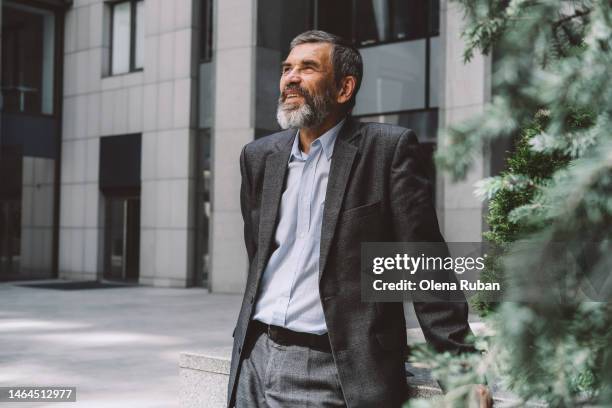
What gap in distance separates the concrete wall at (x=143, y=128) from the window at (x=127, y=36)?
216 mm

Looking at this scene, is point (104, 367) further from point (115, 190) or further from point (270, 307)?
point (115, 190)

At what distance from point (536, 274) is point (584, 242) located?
10 cm

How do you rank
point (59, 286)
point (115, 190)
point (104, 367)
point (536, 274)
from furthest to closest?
point (115, 190) → point (59, 286) → point (104, 367) → point (536, 274)

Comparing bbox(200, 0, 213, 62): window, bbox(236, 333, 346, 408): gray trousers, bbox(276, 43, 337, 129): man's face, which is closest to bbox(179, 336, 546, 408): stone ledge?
bbox(236, 333, 346, 408): gray trousers

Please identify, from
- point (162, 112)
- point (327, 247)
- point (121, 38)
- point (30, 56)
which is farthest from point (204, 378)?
point (30, 56)

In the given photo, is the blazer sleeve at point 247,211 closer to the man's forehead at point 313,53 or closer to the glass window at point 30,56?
the man's forehead at point 313,53

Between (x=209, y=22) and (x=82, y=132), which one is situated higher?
(x=209, y=22)

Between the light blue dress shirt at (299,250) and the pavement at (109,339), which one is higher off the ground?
the light blue dress shirt at (299,250)

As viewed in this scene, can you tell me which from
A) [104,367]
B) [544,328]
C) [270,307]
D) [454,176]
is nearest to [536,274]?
[544,328]

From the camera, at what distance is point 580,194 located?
970mm

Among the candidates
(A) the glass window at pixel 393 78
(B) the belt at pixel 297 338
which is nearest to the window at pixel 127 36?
(A) the glass window at pixel 393 78

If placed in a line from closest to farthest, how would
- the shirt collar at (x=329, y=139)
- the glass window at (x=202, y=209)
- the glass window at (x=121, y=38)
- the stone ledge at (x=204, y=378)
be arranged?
the shirt collar at (x=329, y=139) → the stone ledge at (x=204, y=378) → the glass window at (x=202, y=209) → the glass window at (x=121, y=38)

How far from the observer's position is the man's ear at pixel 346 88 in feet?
8.81

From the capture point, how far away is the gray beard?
2.62m
